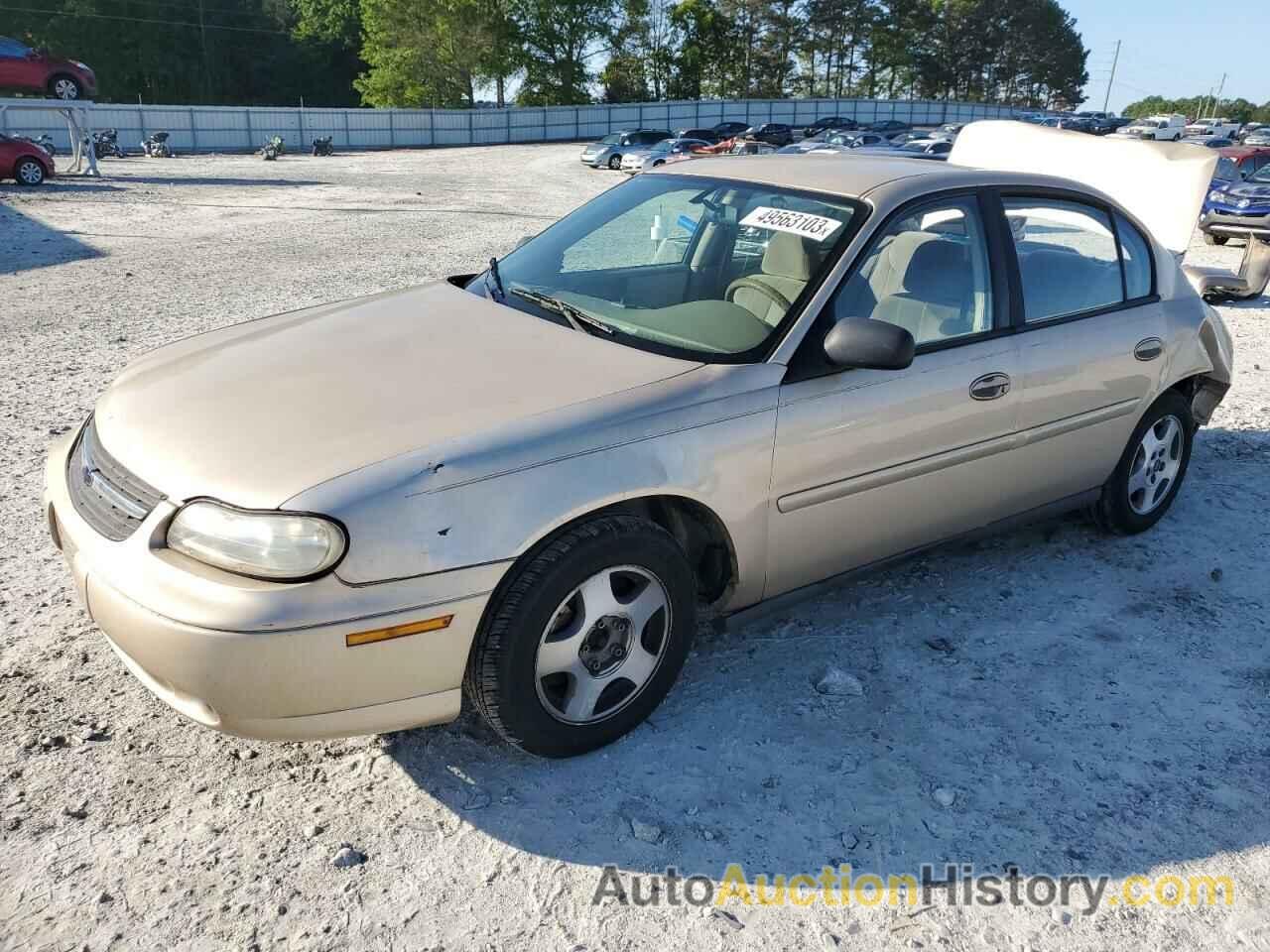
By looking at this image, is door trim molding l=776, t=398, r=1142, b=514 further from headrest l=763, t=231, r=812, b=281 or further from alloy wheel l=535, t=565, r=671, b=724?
headrest l=763, t=231, r=812, b=281

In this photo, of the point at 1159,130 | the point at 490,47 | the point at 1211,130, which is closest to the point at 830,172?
the point at 1159,130

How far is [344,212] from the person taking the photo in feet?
59.8

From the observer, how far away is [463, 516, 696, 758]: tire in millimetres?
2641

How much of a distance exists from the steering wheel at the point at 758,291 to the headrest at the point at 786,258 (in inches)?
2.6

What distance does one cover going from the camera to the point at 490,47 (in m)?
61.6

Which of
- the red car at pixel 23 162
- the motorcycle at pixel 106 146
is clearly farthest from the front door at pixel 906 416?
the motorcycle at pixel 106 146

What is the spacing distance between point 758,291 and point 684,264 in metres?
0.57

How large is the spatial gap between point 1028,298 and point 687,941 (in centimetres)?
269

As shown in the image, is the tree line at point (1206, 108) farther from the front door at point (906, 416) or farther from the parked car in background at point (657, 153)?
the front door at point (906, 416)

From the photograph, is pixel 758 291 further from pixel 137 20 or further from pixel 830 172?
pixel 137 20

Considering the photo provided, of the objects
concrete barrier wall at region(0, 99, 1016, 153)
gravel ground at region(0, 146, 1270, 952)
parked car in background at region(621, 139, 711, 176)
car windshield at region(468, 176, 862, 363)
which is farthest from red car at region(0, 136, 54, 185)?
car windshield at region(468, 176, 862, 363)

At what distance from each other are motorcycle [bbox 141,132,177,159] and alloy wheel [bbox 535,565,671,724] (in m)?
36.8

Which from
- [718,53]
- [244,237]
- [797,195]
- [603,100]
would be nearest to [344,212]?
[244,237]

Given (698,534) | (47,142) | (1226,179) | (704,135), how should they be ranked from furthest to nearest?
(704,135) → (47,142) → (1226,179) → (698,534)
